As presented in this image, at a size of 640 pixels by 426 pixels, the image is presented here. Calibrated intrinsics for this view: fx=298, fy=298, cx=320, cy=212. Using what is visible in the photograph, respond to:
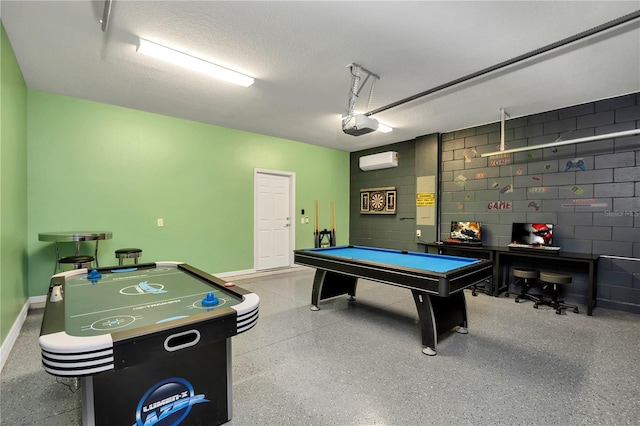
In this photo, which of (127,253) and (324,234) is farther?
(324,234)

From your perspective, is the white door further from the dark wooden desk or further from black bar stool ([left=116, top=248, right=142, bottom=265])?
the dark wooden desk

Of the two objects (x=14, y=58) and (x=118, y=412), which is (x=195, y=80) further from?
(x=118, y=412)

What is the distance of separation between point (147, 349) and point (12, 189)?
295 cm

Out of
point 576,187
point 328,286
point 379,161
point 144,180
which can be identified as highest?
point 379,161

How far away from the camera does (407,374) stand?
2275mm

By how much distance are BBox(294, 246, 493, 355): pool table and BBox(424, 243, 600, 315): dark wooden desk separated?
1.49m

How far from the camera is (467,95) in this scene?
3.82m

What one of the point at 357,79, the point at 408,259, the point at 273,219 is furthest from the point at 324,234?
the point at 357,79

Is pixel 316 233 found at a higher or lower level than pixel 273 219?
lower

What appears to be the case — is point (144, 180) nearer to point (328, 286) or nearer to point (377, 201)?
point (328, 286)

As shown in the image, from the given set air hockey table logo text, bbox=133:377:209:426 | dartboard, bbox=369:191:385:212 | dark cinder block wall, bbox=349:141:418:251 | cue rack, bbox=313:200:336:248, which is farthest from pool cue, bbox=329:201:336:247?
air hockey table logo text, bbox=133:377:209:426

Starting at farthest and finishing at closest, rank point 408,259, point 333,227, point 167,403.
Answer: point 333,227 → point 408,259 → point 167,403

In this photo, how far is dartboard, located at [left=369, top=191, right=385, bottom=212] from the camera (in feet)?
22.0

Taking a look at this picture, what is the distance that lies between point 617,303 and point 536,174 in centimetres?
194
